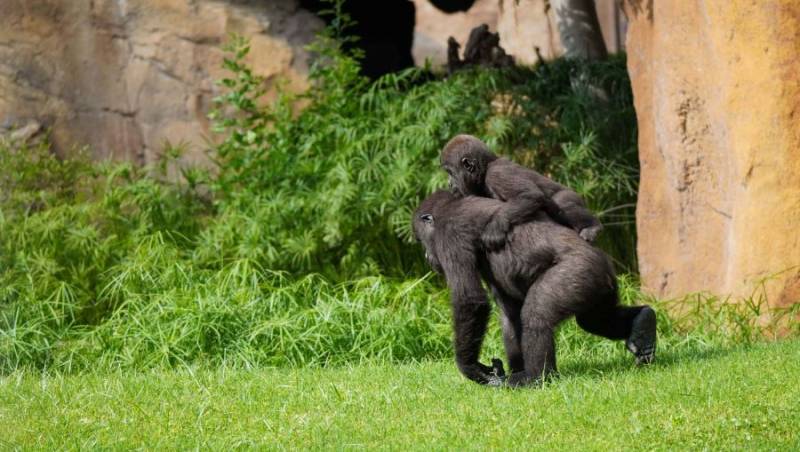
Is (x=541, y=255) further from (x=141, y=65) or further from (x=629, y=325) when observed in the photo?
(x=141, y=65)

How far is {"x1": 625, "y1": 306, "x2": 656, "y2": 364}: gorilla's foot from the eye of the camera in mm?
5371

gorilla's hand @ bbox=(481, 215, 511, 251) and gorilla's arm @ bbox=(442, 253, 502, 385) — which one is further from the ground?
gorilla's hand @ bbox=(481, 215, 511, 251)

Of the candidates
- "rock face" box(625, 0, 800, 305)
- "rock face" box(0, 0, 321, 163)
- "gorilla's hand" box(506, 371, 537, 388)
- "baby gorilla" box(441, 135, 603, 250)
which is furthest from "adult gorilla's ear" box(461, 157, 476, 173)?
"rock face" box(0, 0, 321, 163)

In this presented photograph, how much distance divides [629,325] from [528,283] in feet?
1.91

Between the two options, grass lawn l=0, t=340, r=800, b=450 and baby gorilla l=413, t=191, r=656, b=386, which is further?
baby gorilla l=413, t=191, r=656, b=386

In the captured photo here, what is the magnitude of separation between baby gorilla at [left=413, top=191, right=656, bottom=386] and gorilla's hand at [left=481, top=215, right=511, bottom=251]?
3 cm

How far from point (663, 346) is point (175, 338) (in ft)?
10.5

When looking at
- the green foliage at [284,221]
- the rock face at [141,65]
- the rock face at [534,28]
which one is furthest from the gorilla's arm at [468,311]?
the rock face at [534,28]

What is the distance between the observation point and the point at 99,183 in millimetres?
9578

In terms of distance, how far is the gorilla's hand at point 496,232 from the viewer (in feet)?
17.4

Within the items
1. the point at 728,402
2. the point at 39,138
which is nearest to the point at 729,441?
the point at 728,402

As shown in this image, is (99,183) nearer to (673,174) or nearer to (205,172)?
(205,172)

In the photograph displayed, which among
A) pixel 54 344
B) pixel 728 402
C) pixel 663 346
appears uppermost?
pixel 728 402

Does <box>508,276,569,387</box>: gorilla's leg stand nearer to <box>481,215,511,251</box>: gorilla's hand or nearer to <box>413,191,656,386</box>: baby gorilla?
<box>413,191,656,386</box>: baby gorilla
